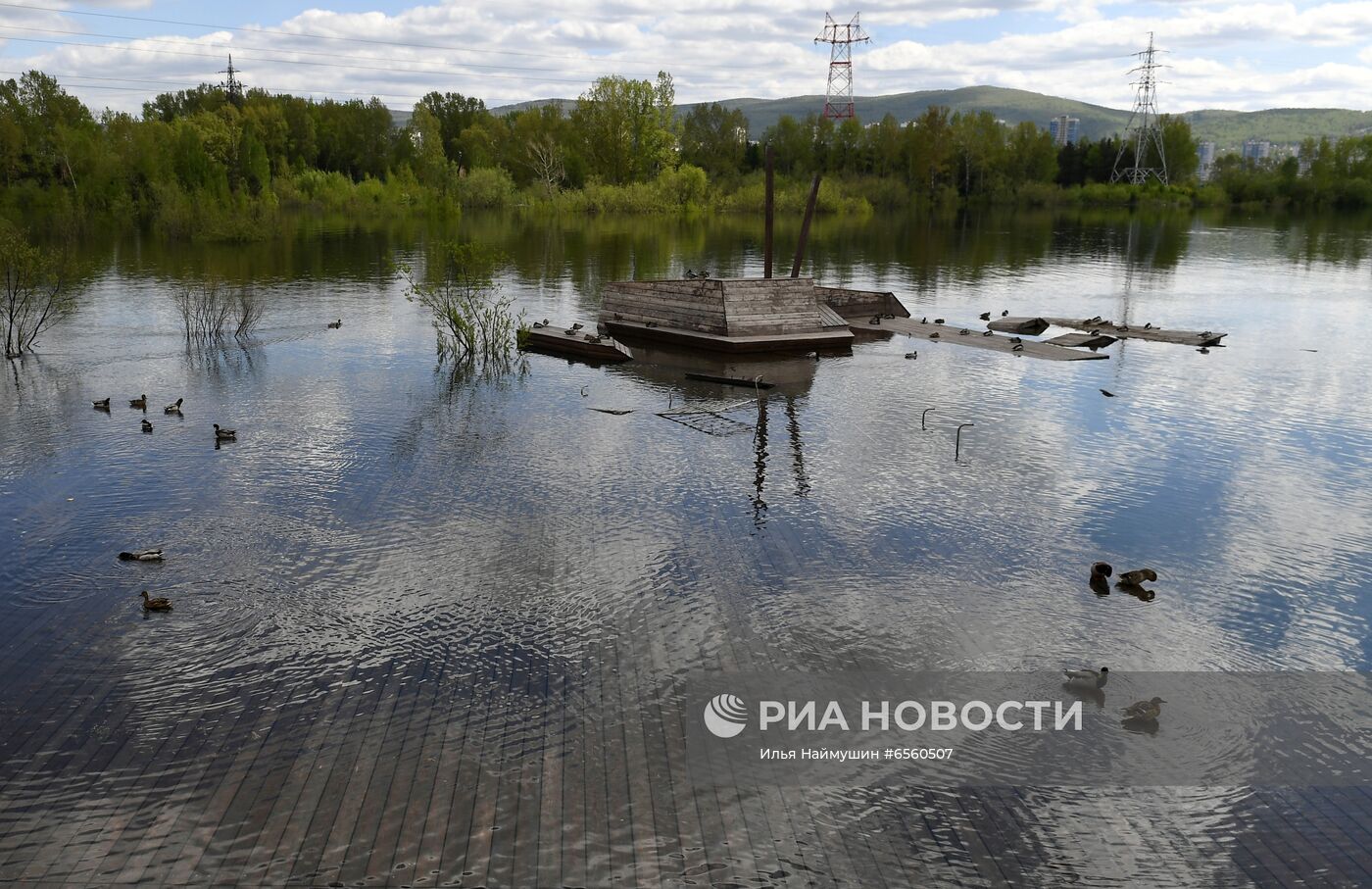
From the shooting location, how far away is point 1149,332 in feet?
127

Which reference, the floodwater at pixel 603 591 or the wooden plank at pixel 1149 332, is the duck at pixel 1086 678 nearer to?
the floodwater at pixel 603 591

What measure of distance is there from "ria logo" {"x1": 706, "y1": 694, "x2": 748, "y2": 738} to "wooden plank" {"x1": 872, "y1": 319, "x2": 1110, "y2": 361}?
26.1m

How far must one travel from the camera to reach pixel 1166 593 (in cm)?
1505

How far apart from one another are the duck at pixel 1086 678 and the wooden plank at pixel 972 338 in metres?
23.9

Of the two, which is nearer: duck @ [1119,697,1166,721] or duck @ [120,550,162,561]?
duck @ [1119,697,1166,721]

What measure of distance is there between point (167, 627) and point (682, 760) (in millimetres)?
7660

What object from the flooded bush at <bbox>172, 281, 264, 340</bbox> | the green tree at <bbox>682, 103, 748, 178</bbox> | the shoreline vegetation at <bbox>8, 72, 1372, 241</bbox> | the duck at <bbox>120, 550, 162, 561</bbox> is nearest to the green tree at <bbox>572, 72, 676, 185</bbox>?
the shoreline vegetation at <bbox>8, 72, 1372, 241</bbox>

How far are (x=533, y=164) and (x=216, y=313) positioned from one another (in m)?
83.2

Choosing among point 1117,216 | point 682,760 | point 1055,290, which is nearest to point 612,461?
point 682,760

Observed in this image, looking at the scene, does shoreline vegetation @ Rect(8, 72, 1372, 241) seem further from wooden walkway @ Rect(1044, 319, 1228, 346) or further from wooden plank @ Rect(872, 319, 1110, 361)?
wooden walkway @ Rect(1044, 319, 1228, 346)

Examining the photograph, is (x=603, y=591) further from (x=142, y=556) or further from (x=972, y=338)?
(x=972, y=338)

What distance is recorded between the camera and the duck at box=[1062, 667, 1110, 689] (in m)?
12.2

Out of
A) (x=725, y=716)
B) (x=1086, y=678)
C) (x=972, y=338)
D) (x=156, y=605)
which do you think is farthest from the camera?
(x=972, y=338)

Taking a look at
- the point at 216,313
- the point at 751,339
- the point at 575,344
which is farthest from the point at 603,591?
the point at 216,313
